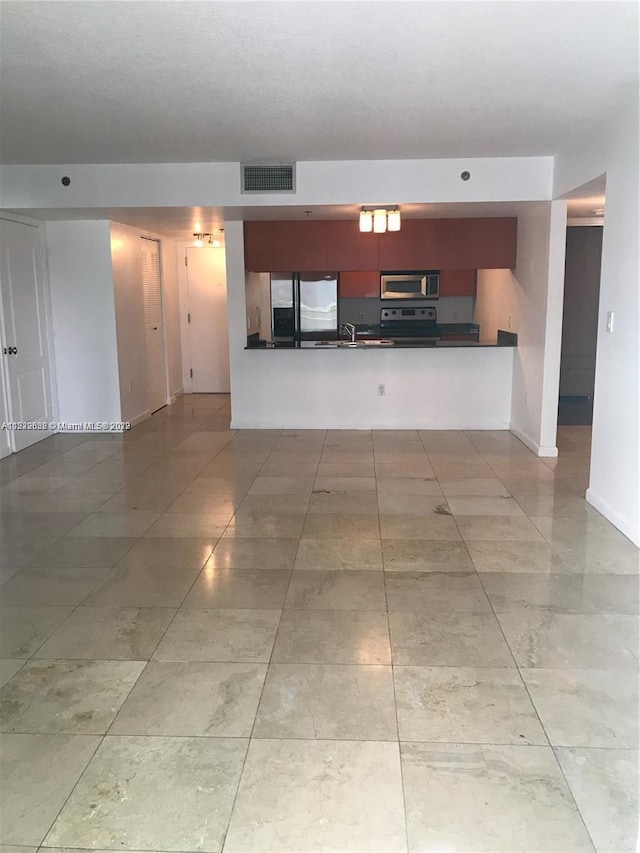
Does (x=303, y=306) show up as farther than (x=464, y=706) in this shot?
Yes

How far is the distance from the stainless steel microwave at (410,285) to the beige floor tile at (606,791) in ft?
20.5

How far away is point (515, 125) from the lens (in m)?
4.33

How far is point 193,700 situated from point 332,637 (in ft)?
2.14

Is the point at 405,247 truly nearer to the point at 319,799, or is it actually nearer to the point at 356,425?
the point at 356,425

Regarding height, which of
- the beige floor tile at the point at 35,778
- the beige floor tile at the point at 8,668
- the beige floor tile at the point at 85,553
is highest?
the beige floor tile at the point at 85,553

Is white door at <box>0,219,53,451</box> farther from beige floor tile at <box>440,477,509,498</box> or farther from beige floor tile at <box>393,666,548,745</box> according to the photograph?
beige floor tile at <box>393,666,548,745</box>

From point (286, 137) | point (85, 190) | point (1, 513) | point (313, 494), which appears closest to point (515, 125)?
point (286, 137)

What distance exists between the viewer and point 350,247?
22.1 ft

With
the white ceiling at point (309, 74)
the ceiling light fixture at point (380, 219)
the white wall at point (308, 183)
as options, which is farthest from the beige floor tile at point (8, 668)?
the ceiling light fixture at point (380, 219)

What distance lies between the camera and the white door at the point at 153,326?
7875 millimetres

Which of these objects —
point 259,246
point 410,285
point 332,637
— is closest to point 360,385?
point 410,285

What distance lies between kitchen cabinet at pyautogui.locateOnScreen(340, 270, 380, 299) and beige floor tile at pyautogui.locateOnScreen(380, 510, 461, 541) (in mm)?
4048

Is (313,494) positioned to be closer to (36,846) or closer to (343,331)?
(36,846)

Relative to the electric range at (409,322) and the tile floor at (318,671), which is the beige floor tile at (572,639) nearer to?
the tile floor at (318,671)
